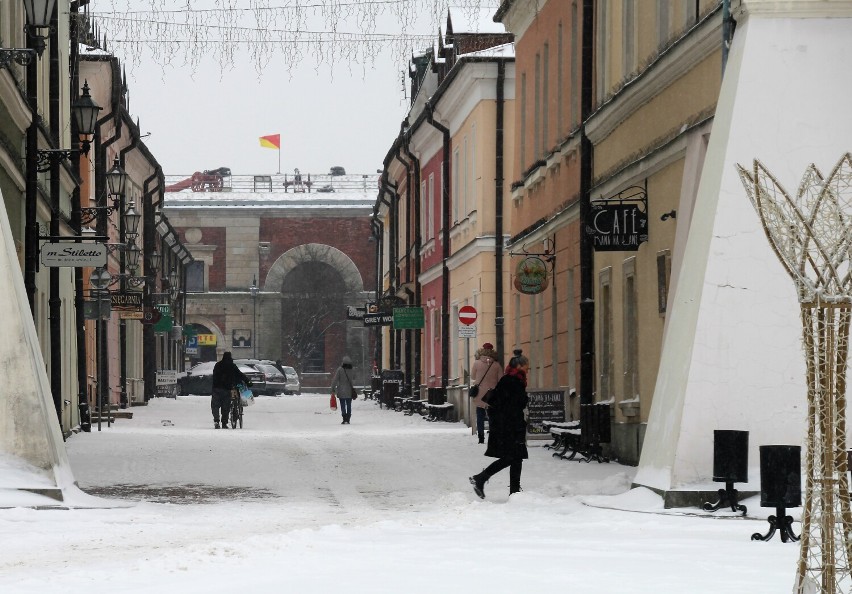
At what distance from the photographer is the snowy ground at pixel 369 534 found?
1004 centimetres

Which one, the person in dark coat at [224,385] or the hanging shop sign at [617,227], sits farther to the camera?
the person in dark coat at [224,385]

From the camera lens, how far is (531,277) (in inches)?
1128

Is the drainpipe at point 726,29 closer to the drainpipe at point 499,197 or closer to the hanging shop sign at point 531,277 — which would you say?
the hanging shop sign at point 531,277

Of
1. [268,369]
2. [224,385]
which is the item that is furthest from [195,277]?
[224,385]

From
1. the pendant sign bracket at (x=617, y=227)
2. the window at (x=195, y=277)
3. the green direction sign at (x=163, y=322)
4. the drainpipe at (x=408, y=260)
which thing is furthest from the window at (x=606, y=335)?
the window at (x=195, y=277)

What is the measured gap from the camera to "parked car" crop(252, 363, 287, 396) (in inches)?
2694

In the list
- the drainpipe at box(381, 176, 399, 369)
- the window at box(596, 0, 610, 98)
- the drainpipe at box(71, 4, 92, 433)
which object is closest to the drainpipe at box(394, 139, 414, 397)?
the drainpipe at box(381, 176, 399, 369)

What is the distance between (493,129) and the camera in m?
37.6

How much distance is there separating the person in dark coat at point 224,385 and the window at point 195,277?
52.1m

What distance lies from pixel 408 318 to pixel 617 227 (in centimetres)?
2367

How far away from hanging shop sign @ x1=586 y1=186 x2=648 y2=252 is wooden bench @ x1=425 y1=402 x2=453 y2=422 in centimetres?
1827

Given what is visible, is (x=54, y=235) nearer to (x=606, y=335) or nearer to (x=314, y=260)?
(x=606, y=335)

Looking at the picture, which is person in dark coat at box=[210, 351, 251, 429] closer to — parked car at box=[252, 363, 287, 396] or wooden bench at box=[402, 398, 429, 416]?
wooden bench at box=[402, 398, 429, 416]

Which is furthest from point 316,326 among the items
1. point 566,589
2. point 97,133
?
point 566,589
